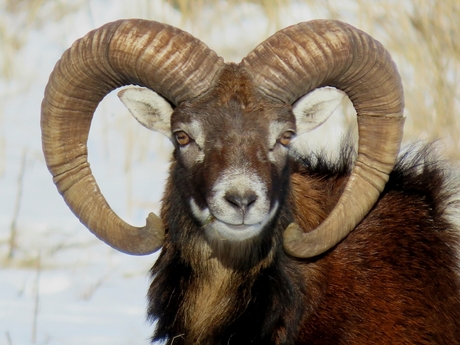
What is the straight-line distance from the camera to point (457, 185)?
791cm

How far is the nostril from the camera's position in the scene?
626 centimetres

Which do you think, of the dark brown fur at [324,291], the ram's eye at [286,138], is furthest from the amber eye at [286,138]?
the dark brown fur at [324,291]

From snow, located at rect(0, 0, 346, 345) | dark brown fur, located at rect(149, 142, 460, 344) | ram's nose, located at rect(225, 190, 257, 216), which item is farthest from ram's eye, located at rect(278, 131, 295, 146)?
snow, located at rect(0, 0, 346, 345)

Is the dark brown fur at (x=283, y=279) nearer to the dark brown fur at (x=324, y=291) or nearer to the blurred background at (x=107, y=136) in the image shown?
the dark brown fur at (x=324, y=291)

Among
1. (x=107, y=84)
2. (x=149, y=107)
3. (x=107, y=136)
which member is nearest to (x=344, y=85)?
(x=149, y=107)

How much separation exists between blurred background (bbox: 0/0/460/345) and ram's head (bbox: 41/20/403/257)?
2289 millimetres

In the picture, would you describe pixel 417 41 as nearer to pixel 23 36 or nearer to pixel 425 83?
pixel 425 83

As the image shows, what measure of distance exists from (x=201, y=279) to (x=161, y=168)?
934 cm

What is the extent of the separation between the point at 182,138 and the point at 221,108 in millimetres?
418

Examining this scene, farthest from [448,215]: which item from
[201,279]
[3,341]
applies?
[3,341]

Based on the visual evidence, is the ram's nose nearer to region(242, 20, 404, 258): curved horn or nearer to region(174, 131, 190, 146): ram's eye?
region(242, 20, 404, 258): curved horn

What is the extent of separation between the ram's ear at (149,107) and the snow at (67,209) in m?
2.46

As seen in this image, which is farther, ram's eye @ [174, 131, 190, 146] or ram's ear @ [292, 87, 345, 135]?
ram's ear @ [292, 87, 345, 135]

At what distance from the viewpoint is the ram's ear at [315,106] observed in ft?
24.0
